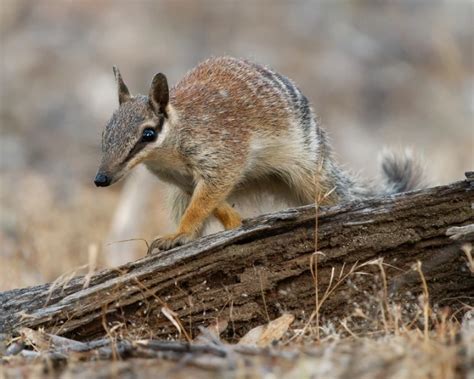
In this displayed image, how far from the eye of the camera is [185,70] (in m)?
15.8

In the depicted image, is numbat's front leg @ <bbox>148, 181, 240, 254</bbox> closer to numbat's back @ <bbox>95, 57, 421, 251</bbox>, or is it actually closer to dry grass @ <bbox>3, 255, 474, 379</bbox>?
numbat's back @ <bbox>95, 57, 421, 251</bbox>

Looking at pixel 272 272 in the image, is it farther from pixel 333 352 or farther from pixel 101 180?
pixel 333 352

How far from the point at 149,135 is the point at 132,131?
0.52 ft

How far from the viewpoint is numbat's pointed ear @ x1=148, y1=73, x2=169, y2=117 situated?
218 inches

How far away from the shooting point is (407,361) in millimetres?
3000

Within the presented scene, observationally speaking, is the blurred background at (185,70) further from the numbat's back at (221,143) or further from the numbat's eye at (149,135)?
the numbat's eye at (149,135)

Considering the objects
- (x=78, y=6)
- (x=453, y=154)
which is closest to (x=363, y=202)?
(x=453, y=154)

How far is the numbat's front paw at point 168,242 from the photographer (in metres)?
5.22

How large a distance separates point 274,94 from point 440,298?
235 centimetres

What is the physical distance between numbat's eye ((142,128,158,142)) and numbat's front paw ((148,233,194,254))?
637 millimetres

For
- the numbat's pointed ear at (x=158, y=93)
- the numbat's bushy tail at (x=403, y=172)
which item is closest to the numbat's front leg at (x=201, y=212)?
the numbat's pointed ear at (x=158, y=93)

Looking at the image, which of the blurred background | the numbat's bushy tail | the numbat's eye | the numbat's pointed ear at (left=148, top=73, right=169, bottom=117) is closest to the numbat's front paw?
Answer: the numbat's eye

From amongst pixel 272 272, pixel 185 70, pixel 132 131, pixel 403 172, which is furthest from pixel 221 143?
pixel 185 70

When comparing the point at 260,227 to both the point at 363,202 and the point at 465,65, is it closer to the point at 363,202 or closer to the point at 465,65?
the point at 363,202
